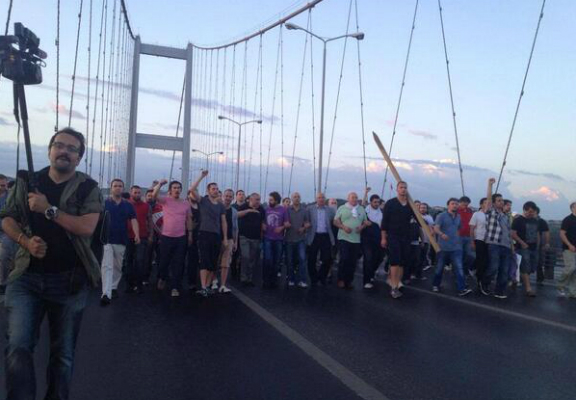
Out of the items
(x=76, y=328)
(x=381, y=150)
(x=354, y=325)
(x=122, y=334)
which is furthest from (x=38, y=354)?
(x=381, y=150)

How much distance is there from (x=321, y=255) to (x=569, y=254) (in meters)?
4.26

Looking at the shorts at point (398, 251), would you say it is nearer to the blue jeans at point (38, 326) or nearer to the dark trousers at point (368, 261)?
the dark trousers at point (368, 261)

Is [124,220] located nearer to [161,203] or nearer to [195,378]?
[161,203]

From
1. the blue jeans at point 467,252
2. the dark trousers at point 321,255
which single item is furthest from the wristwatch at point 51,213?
the blue jeans at point 467,252

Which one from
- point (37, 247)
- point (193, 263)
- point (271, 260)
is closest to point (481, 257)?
point (271, 260)

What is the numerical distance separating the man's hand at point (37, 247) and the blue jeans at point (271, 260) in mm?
7850

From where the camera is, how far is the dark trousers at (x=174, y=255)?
9.33 m

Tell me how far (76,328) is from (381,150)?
9150 mm

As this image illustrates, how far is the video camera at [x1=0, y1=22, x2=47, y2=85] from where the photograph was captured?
127 inches

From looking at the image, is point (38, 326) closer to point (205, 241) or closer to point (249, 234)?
point (205, 241)

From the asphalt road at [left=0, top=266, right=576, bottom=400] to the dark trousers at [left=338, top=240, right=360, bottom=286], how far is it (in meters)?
1.92

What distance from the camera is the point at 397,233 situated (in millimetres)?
9961

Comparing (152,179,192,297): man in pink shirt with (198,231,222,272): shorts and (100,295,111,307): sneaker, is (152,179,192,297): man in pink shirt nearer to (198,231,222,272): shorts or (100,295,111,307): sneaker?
(198,231,222,272): shorts

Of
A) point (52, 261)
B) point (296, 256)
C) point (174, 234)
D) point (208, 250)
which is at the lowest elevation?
point (296, 256)
